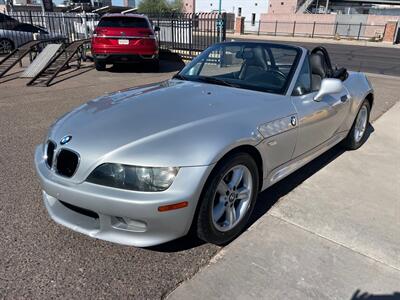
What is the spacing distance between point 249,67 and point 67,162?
2114mm

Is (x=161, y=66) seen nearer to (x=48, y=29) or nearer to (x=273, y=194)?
(x=48, y=29)

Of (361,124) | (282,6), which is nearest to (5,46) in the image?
(361,124)

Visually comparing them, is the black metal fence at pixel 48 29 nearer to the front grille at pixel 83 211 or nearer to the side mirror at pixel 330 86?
the side mirror at pixel 330 86

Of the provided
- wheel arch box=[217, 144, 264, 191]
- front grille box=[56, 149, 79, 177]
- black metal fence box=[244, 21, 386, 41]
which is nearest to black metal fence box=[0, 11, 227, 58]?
wheel arch box=[217, 144, 264, 191]

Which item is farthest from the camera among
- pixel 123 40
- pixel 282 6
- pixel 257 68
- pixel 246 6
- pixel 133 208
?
pixel 246 6

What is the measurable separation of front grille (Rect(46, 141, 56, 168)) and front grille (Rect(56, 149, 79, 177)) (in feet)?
0.48

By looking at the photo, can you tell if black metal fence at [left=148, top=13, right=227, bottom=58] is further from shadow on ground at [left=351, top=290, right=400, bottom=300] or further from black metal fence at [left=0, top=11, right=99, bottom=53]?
shadow on ground at [left=351, top=290, right=400, bottom=300]

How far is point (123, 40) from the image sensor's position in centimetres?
1035

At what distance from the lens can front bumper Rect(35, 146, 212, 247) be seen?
2.24m

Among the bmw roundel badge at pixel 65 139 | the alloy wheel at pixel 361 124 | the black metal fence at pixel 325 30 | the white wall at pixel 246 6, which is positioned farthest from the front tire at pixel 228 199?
the white wall at pixel 246 6

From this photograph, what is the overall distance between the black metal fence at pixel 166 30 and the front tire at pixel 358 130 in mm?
7561

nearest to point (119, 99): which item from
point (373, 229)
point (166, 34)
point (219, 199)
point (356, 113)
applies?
point (219, 199)

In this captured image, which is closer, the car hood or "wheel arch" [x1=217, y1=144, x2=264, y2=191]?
the car hood

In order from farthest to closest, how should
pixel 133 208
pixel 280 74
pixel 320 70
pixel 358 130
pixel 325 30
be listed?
pixel 325 30 < pixel 358 130 < pixel 320 70 < pixel 280 74 < pixel 133 208
